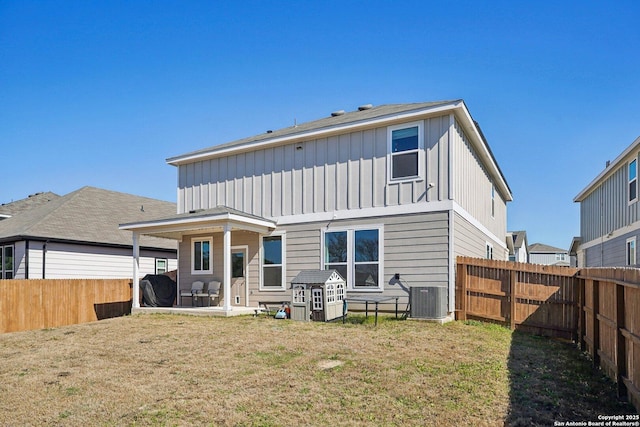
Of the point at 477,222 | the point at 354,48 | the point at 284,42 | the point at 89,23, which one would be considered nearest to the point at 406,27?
the point at 354,48

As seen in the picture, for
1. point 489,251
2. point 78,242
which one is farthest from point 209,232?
point 489,251

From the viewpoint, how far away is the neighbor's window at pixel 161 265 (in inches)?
813

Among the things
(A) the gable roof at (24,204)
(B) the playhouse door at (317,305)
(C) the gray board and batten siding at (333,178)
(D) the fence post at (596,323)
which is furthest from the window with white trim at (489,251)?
(A) the gable roof at (24,204)

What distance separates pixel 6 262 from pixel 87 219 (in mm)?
3308

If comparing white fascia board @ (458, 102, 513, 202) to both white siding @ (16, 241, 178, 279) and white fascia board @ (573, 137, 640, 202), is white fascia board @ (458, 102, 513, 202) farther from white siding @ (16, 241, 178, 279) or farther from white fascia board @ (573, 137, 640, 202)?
white siding @ (16, 241, 178, 279)

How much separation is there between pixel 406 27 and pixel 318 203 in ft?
17.7

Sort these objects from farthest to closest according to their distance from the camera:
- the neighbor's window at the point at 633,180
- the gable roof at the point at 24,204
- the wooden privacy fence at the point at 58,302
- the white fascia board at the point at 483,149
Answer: the gable roof at the point at 24,204 → the neighbor's window at the point at 633,180 → the wooden privacy fence at the point at 58,302 → the white fascia board at the point at 483,149

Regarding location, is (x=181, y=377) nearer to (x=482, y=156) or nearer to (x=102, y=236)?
(x=482, y=156)

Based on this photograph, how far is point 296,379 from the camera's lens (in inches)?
238

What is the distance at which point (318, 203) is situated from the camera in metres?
13.2

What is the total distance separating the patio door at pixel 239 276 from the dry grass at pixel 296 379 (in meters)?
4.35

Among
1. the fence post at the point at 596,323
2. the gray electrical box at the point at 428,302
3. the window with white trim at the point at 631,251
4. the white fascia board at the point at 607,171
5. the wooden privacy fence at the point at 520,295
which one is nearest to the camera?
the fence post at the point at 596,323

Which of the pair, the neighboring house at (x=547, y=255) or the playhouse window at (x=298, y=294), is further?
the neighboring house at (x=547, y=255)

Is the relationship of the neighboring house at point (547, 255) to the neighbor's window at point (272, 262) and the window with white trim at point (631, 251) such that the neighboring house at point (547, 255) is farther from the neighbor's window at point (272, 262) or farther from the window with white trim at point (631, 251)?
the neighbor's window at point (272, 262)
